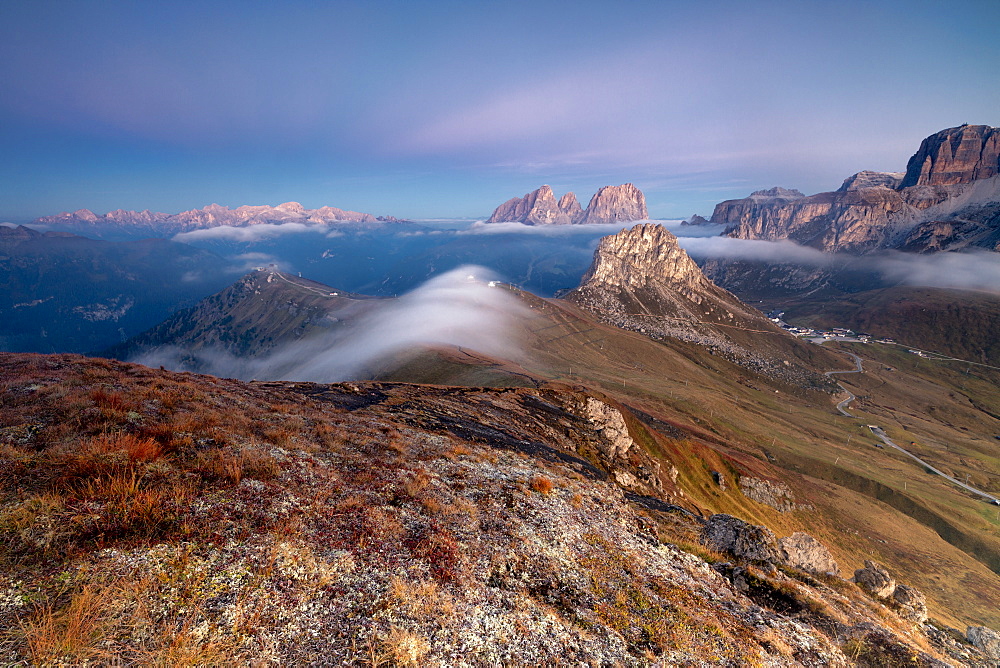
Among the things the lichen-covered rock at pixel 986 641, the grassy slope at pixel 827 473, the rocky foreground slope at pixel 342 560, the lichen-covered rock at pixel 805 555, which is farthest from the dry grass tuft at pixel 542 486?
the grassy slope at pixel 827 473

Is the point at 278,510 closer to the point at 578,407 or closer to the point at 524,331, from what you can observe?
the point at 578,407

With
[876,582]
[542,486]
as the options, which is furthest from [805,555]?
[542,486]

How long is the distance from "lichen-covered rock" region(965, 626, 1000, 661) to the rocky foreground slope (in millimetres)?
119

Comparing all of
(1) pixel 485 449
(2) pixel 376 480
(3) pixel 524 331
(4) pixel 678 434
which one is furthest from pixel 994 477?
(2) pixel 376 480

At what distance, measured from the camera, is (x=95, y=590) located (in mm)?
6625

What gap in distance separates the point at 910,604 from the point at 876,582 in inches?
59.6

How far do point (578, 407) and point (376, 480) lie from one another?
142ft

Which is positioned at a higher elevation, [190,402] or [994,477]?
[190,402]

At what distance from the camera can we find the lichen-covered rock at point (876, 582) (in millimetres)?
19125

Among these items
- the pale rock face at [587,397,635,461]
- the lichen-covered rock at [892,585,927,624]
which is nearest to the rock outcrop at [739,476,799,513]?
the pale rock face at [587,397,635,461]

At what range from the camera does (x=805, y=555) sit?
21453mm

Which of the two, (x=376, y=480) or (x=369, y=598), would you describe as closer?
(x=369, y=598)

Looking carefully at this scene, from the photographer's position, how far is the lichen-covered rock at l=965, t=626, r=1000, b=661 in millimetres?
16250

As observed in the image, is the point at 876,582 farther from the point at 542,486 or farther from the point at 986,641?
the point at 542,486
